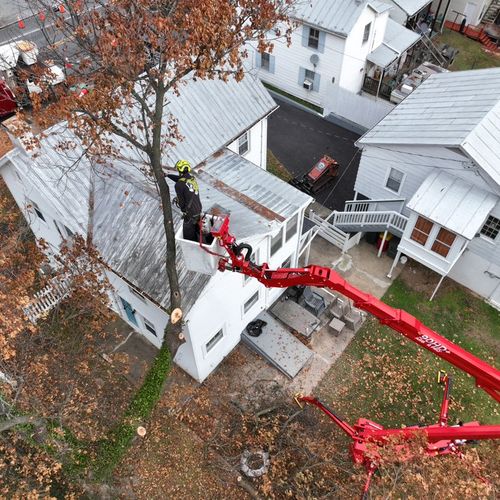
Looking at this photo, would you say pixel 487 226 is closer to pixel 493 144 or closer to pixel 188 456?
pixel 493 144

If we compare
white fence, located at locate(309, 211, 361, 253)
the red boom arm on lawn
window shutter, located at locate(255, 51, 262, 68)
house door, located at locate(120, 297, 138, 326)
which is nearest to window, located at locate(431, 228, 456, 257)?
white fence, located at locate(309, 211, 361, 253)

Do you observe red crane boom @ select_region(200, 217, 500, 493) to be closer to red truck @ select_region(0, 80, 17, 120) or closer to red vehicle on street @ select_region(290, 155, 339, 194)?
red vehicle on street @ select_region(290, 155, 339, 194)

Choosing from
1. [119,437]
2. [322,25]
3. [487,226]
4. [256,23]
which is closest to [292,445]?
[119,437]

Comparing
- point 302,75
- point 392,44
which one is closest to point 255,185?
point 302,75

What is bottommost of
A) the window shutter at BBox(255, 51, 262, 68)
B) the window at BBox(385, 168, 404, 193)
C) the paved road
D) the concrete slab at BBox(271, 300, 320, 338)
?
the concrete slab at BBox(271, 300, 320, 338)

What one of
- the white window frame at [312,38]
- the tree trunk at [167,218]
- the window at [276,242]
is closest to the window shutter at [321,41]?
the white window frame at [312,38]
